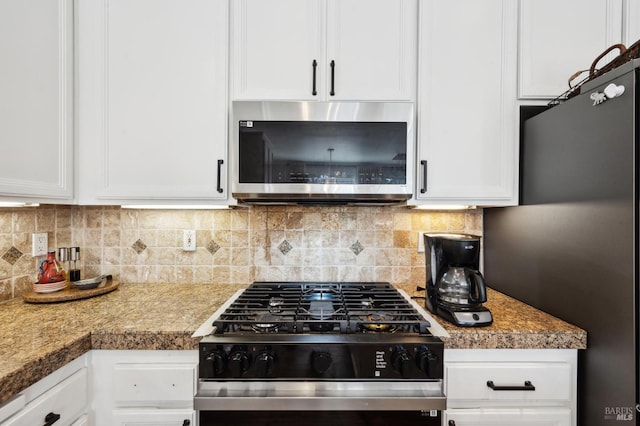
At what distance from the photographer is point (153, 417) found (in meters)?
0.98

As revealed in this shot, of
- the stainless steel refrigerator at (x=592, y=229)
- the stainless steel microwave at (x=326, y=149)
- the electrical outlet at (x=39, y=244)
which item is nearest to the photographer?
the stainless steel refrigerator at (x=592, y=229)

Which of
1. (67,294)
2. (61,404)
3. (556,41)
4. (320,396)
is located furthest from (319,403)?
(556,41)

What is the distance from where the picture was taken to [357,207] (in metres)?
1.65

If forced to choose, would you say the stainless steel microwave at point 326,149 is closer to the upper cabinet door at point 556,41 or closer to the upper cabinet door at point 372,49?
the upper cabinet door at point 372,49

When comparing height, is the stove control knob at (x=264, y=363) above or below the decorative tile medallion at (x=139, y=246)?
below

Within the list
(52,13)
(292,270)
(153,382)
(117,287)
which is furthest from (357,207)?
(52,13)

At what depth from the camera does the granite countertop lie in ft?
2.68

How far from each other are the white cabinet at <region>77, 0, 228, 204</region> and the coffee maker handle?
1.09m

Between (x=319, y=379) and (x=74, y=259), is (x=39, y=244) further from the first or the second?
(x=319, y=379)

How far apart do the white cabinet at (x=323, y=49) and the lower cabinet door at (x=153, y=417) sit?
1237 millimetres

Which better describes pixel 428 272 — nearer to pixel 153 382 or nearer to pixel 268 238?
pixel 268 238

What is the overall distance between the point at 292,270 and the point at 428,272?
29.3 inches

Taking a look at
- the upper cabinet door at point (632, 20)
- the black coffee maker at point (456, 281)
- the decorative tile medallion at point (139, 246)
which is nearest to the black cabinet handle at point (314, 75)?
the black coffee maker at point (456, 281)

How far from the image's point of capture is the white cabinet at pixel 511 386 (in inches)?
39.7
